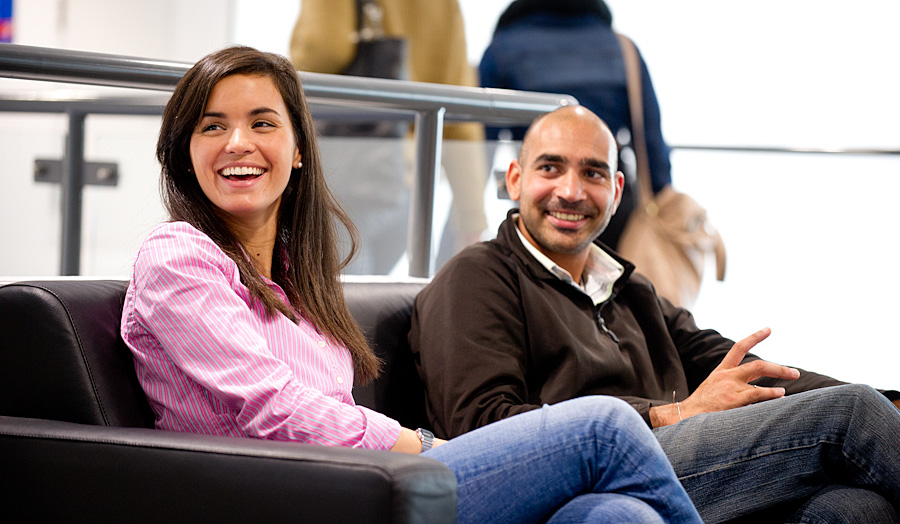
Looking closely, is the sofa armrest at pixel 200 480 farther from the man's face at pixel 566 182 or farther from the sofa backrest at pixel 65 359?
the man's face at pixel 566 182

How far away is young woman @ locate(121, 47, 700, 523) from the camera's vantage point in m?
1.28

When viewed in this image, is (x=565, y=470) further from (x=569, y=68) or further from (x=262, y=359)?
(x=569, y=68)

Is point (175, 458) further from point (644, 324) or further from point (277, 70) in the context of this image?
point (644, 324)

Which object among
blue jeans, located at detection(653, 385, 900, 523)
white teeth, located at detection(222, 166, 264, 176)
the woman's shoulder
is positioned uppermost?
white teeth, located at detection(222, 166, 264, 176)

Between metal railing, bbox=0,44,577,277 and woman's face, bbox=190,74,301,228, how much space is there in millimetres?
442

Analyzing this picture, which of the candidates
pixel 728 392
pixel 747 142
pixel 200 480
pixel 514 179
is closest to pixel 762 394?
pixel 728 392

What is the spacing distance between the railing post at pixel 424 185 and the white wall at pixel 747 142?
14.7 inches

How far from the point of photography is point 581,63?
3.24 metres

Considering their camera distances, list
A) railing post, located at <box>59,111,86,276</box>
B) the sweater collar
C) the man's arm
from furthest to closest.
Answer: railing post, located at <box>59,111,86,276</box> < the sweater collar < the man's arm

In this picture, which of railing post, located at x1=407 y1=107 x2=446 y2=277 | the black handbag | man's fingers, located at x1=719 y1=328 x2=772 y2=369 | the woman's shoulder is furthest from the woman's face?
the black handbag

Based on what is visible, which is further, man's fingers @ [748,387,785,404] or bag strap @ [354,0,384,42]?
bag strap @ [354,0,384,42]

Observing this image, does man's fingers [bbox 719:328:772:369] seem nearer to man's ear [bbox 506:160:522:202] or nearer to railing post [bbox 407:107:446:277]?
man's ear [bbox 506:160:522:202]

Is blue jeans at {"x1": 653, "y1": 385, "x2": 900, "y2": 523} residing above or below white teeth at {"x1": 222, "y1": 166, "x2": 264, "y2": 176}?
below

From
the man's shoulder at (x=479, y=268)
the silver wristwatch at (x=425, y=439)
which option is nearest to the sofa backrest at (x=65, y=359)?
the silver wristwatch at (x=425, y=439)
